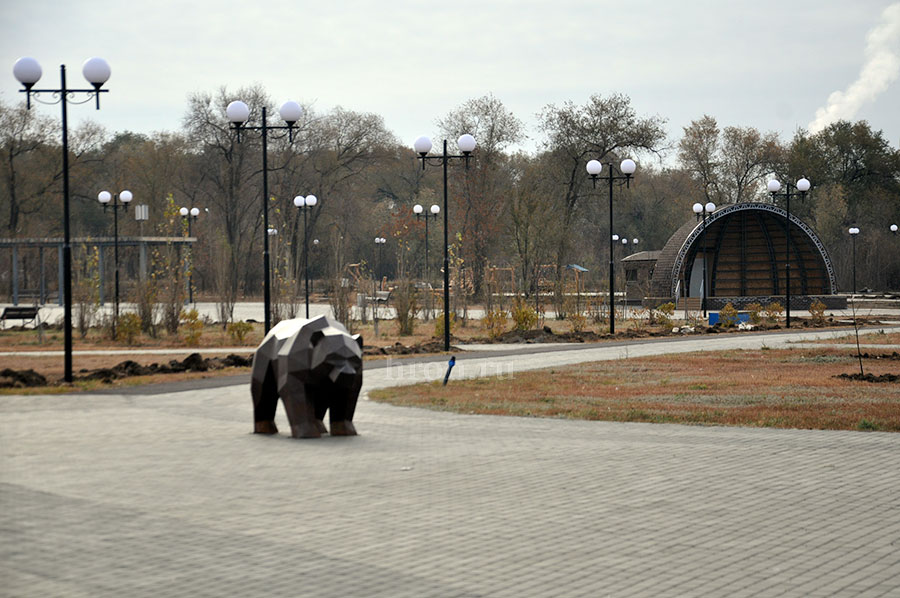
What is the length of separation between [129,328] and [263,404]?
15.8 meters

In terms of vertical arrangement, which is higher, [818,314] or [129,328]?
[129,328]

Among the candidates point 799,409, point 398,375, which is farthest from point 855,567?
point 398,375

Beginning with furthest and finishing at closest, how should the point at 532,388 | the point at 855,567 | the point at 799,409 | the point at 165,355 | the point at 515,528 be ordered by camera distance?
the point at 165,355
the point at 532,388
the point at 799,409
the point at 515,528
the point at 855,567

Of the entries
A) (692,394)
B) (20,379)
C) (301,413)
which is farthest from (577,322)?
(301,413)

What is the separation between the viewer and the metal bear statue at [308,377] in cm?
1134

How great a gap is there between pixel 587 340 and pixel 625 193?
181 feet

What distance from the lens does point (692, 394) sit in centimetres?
1598

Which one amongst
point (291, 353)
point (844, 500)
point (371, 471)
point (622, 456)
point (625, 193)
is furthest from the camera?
point (625, 193)

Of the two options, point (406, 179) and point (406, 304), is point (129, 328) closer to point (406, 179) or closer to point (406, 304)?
point (406, 304)

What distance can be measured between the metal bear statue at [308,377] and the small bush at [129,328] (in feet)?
51.2

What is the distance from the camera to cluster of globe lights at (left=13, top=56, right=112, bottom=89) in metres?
17.0

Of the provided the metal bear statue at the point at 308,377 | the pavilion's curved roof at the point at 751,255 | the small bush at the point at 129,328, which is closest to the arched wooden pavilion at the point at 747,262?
the pavilion's curved roof at the point at 751,255

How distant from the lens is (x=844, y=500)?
326 inches

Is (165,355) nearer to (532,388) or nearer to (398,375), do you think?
(398,375)
